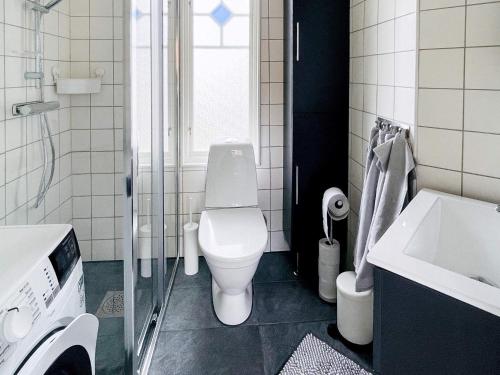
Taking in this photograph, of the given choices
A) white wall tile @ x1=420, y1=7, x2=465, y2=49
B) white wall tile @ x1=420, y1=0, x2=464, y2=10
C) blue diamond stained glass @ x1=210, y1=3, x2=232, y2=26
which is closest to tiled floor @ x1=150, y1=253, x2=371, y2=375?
white wall tile @ x1=420, y1=7, x2=465, y2=49

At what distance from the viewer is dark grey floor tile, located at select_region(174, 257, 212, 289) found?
2350 mm

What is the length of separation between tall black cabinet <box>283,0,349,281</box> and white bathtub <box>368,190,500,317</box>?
0.94 m

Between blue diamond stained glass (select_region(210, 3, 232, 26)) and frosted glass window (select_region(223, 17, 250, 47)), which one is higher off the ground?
blue diamond stained glass (select_region(210, 3, 232, 26))

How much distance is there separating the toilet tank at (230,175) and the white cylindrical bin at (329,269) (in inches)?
21.6

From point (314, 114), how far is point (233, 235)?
0.88 meters

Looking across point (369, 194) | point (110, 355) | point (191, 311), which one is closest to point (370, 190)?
point (369, 194)

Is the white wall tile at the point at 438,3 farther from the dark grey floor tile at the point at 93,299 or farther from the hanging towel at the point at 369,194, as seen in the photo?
the dark grey floor tile at the point at 93,299

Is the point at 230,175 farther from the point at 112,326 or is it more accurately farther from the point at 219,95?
the point at 112,326

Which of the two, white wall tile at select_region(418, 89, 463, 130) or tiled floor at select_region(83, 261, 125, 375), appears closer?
tiled floor at select_region(83, 261, 125, 375)

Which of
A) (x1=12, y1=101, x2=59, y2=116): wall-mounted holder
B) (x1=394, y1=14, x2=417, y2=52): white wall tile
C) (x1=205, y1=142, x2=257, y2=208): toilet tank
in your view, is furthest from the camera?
(x1=205, y1=142, x2=257, y2=208): toilet tank

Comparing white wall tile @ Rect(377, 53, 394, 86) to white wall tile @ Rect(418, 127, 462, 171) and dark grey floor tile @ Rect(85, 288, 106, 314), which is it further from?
dark grey floor tile @ Rect(85, 288, 106, 314)

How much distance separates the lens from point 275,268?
256 cm

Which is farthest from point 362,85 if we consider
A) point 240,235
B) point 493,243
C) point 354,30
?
point 493,243

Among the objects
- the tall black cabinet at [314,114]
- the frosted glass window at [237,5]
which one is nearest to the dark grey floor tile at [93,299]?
the tall black cabinet at [314,114]
